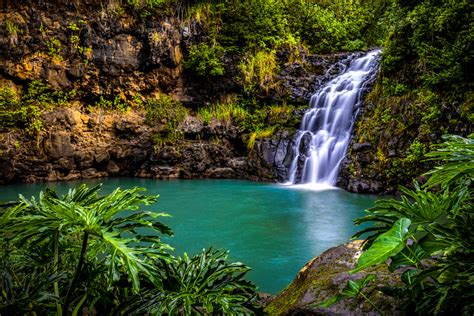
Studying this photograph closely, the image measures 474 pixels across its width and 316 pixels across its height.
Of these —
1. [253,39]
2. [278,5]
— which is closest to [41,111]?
[253,39]

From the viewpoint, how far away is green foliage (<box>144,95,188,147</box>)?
495 inches

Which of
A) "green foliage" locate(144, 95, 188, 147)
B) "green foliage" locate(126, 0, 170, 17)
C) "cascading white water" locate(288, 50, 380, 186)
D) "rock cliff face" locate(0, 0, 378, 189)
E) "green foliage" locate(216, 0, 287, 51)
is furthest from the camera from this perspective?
"green foliage" locate(216, 0, 287, 51)

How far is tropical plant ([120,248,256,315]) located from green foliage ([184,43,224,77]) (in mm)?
12109

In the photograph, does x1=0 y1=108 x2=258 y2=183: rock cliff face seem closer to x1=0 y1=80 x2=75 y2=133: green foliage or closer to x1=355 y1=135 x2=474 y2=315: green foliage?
x1=0 y1=80 x2=75 y2=133: green foliage

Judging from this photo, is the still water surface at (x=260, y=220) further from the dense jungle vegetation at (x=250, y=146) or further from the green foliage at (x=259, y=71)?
the green foliage at (x=259, y=71)

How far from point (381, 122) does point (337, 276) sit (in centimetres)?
831

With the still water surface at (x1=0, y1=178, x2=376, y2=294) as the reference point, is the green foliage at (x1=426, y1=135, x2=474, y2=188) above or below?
above

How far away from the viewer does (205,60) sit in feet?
42.7

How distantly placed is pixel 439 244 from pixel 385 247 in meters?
0.22

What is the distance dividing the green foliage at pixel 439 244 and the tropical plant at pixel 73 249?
2.67ft

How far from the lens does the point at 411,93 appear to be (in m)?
8.65

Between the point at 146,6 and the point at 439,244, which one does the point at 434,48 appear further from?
the point at 146,6

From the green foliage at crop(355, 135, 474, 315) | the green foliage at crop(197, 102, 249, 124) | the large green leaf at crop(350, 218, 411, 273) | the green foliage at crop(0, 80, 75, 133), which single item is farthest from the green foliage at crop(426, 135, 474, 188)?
the green foliage at crop(0, 80, 75, 133)

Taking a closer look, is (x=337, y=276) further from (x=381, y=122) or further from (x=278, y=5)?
(x=278, y=5)
